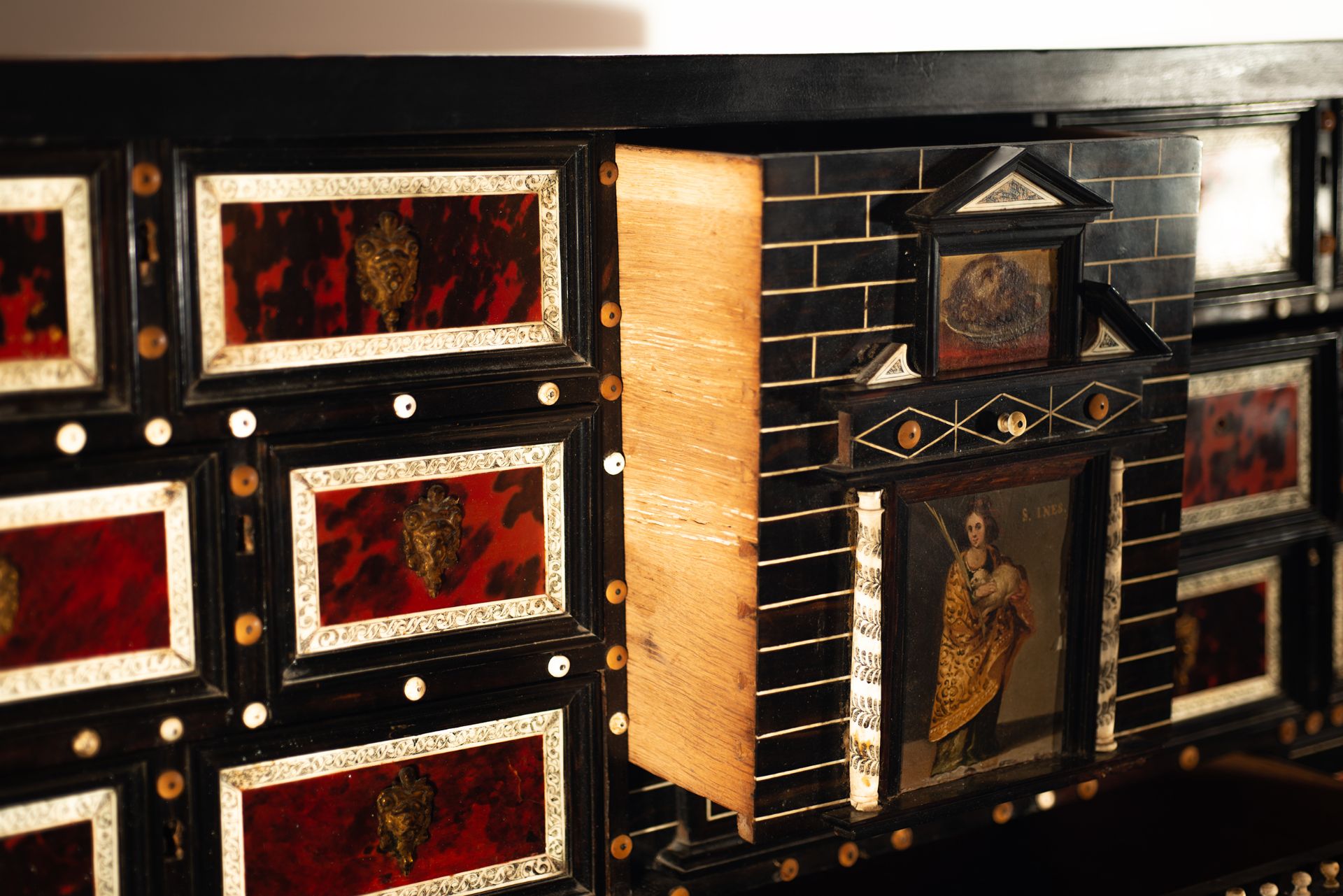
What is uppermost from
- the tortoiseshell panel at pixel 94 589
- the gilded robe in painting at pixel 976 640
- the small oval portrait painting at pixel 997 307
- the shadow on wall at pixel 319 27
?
the shadow on wall at pixel 319 27

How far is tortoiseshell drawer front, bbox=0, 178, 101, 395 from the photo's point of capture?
1359mm

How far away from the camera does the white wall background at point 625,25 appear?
173 centimetres

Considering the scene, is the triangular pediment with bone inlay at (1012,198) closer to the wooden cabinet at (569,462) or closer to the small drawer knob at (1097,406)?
the wooden cabinet at (569,462)

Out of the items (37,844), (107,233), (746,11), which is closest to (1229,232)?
(746,11)

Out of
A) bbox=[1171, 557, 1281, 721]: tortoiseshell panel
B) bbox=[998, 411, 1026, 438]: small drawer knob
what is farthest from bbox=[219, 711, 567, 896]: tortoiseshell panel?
bbox=[1171, 557, 1281, 721]: tortoiseshell panel

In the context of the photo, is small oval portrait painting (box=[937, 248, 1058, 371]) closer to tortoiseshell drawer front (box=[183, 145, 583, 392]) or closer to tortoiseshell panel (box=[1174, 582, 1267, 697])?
tortoiseshell drawer front (box=[183, 145, 583, 392])

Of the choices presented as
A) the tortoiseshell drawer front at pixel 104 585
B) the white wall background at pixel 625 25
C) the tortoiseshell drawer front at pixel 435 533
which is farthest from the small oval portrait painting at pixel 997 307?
the tortoiseshell drawer front at pixel 104 585

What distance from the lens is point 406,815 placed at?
5.25 ft

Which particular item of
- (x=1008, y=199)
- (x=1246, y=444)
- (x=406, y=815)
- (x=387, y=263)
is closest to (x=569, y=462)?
(x=387, y=263)

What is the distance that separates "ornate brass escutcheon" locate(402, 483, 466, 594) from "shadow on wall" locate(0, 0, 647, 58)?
48 cm

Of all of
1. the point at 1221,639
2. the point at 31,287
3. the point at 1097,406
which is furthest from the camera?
the point at 1221,639

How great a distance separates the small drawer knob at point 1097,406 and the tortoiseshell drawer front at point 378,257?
0.55m

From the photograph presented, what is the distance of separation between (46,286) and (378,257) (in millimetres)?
289

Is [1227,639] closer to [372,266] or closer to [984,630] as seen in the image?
[984,630]
